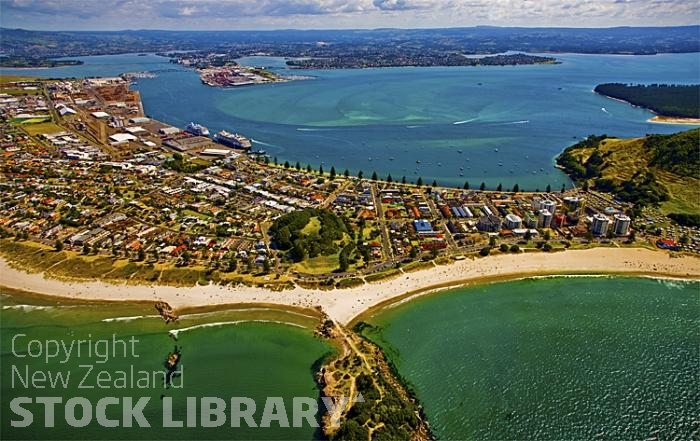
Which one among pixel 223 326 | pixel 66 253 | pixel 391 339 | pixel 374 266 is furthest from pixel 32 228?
pixel 391 339

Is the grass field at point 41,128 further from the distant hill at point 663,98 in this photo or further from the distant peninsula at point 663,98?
the distant hill at point 663,98

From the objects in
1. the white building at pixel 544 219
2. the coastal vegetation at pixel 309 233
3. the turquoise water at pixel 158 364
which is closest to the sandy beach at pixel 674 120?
the white building at pixel 544 219

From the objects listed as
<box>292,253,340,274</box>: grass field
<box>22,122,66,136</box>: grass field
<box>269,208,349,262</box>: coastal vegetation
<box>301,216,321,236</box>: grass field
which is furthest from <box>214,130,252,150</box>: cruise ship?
<box>292,253,340,274</box>: grass field

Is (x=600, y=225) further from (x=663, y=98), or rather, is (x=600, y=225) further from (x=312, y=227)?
(x=663, y=98)

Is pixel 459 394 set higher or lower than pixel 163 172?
lower

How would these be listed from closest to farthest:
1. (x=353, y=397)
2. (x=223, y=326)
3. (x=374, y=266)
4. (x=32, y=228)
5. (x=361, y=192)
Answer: (x=353, y=397)
(x=223, y=326)
(x=374, y=266)
(x=32, y=228)
(x=361, y=192)

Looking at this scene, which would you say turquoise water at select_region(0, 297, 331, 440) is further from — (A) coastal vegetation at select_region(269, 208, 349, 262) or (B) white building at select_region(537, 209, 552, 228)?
(B) white building at select_region(537, 209, 552, 228)

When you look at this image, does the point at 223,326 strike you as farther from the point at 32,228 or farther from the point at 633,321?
the point at 633,321
